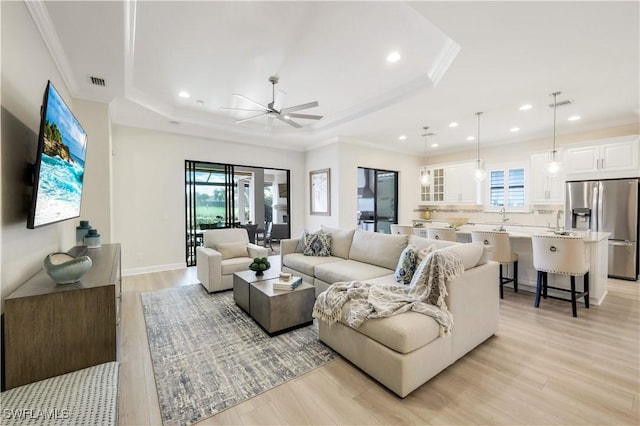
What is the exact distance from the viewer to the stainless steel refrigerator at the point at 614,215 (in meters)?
4.72

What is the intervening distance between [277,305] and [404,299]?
1227 millimetres

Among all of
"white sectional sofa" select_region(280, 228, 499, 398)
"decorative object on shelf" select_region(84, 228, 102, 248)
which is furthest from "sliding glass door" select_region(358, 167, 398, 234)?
"decorative object on shelf" select_region(84, 228, 102, 248)

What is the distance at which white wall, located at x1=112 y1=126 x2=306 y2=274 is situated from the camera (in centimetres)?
500

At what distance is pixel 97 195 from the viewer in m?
3.87

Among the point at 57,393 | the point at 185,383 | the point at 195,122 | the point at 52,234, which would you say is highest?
the point at 195,122

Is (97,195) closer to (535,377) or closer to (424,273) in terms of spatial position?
(424,273)

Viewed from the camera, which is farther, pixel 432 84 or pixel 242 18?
pixel 432 84

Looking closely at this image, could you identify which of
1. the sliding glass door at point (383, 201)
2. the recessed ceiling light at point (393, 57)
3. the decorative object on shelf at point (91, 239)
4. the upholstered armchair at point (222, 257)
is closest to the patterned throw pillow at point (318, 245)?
the upholstered armchair at point (222, 257)

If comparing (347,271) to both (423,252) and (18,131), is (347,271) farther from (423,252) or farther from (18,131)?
(18,131)

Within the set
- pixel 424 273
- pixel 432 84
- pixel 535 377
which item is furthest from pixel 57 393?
pixel 432 84

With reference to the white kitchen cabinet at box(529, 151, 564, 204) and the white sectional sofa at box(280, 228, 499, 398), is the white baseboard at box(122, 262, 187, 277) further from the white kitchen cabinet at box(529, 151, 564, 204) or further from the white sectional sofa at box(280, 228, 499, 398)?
the white kitchen cabinet at box(529, 151, 564, 204)

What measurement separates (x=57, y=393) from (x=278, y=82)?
377 cm

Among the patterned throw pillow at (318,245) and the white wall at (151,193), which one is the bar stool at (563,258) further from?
the white wall at (151,193)

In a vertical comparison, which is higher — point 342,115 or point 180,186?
point 342,115
